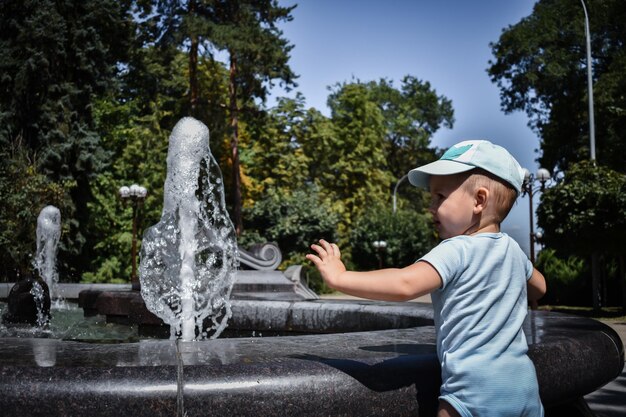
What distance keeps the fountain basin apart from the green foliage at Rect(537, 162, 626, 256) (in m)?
17.2

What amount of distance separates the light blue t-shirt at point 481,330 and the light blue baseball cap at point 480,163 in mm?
195

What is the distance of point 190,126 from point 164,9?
24.3 meters

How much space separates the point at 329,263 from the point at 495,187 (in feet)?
1.92

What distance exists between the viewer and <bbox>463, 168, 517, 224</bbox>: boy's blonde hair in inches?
88.8

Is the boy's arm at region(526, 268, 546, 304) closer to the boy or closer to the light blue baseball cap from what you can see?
the boy

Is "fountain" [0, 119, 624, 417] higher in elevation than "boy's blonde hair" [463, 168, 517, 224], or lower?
lower

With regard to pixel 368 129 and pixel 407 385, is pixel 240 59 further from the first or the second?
pixel 407 385

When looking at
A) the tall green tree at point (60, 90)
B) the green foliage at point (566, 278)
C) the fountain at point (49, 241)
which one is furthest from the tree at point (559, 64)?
the fountain at point (49, 241)

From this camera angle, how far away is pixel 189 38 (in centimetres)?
2886

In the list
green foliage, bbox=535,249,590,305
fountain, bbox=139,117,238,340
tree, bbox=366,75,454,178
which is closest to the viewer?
fountain, bbox=139,117,238,340

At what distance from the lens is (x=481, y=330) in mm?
2154

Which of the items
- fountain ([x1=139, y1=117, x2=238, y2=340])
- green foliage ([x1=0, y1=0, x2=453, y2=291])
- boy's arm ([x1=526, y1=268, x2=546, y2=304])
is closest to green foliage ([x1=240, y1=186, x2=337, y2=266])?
green foliage ([x1=0, y1=0, x2=453, y2=291])

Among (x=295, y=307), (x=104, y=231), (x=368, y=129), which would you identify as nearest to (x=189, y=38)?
(x=104, y=231)

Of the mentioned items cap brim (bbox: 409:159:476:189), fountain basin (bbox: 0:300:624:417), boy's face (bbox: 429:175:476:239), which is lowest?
fountain basin (bbox: 0:300:624:417)
